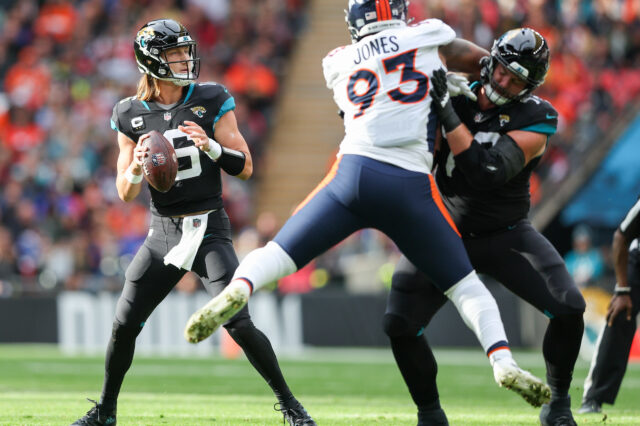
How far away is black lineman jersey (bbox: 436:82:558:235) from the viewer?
543 cm

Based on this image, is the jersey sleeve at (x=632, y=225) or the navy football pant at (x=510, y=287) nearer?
the navy football pant at (x=510, y=287)

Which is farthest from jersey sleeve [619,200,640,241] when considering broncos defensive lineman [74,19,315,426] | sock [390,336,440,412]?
broncos defensive lineman [74,19,315,426]

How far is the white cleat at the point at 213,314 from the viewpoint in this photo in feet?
14.7

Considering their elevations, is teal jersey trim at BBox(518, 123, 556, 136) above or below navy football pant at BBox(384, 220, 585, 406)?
above

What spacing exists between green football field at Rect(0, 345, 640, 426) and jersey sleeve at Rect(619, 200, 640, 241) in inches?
43.8

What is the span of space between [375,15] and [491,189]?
1.16m

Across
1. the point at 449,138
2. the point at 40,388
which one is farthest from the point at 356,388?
the point at 449,138

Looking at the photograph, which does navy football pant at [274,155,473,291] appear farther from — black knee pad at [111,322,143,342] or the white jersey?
black knee pad at [111,322,143,342]

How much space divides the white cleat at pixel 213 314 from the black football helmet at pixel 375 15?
4.54ft

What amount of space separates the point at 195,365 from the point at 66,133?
5.88 meters

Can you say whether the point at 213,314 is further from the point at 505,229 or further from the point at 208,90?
the point at 505,229

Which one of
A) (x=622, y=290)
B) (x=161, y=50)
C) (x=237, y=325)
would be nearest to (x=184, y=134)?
(x=161, y=50)

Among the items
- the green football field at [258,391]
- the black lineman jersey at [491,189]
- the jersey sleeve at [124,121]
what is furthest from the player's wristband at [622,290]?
the jersey sleeve at [124,121]

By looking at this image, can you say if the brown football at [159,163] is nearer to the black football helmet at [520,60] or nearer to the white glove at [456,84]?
the white glove at [456,84]
